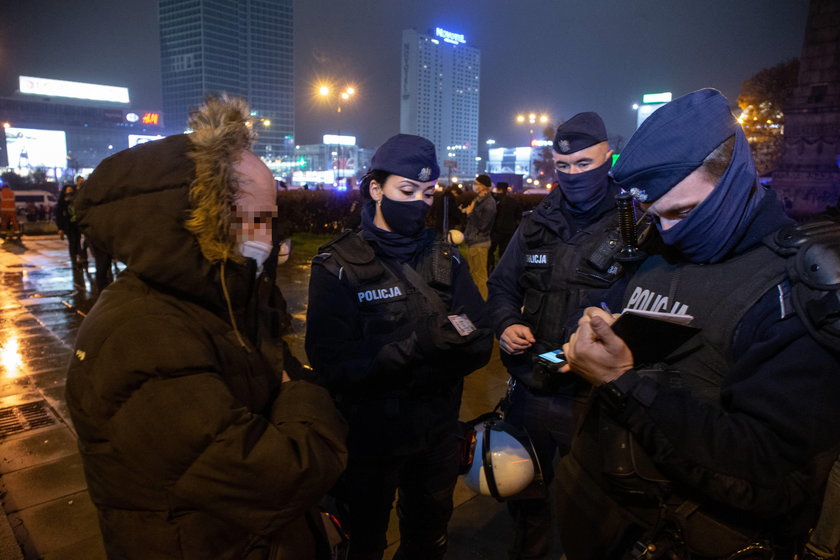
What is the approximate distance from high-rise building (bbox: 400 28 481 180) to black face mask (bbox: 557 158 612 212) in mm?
153940

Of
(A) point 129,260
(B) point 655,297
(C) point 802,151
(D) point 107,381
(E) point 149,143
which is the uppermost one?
(C) point 802,151

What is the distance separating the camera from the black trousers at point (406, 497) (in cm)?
216

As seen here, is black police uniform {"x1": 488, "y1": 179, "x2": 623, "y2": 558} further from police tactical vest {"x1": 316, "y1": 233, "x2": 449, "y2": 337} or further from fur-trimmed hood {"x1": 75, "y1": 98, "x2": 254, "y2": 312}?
fur-trimmed hood {"x1": 75, "y1": 98, "x2": 254, "y2": 312}

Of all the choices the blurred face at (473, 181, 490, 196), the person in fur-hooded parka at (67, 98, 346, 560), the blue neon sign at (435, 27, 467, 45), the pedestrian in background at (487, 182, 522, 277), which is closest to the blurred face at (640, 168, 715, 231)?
the person in fur-hooded parka at (67, 98, 346, 560)

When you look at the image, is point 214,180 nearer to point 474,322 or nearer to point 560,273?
point 474,322

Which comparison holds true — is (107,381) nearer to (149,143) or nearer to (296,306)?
(149,143)

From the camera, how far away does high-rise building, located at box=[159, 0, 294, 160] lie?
5285 inches

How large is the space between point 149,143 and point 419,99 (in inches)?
6715

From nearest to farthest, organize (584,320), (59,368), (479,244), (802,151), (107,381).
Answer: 1. (107,381)
2. (584,320)
3. (59,368)
4. (479,244)
5. (802,151)

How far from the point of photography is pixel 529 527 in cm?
262

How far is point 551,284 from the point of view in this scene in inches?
106

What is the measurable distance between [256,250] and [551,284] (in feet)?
5.56

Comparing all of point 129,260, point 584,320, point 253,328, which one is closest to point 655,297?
point 584,320

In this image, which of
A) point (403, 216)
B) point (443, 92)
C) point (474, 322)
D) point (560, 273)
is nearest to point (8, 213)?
point (403, 216)
